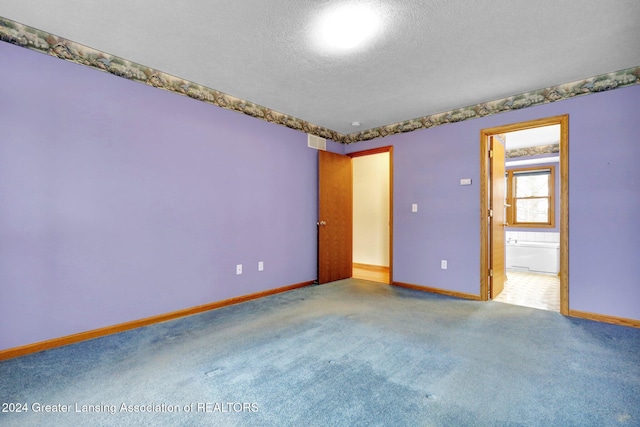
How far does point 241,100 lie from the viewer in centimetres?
373

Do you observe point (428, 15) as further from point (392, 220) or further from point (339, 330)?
point (392, 220)

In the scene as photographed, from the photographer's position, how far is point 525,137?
5.34 m

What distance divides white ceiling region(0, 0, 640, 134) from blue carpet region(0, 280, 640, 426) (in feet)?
8.33

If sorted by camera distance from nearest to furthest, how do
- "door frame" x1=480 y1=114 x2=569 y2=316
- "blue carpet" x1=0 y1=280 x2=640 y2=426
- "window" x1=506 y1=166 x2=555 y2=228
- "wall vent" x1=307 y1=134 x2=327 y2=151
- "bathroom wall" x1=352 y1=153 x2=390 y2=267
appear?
"blue carpet" x1=0 y1=280 x2=640 y2=426 < "door frame" x1=480 y1=114 x2=569 y2=316 < "wall vent" x1=307 y1=134 x2=327 y2=151 < "bathroom wall" x1=352 y1=153 x2=390 y2=267 < "window" x1=506 y1=166 x2=555 y2=228

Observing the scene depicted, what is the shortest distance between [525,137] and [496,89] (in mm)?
2639

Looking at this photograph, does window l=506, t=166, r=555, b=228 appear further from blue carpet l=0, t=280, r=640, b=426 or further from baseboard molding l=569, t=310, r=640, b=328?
blue carpet l=0, t=280, r=640, b=426

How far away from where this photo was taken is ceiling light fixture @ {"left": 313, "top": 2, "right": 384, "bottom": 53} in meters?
2.05

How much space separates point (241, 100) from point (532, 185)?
21.4 ft

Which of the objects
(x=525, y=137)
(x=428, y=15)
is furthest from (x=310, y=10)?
(x=525, y=137)

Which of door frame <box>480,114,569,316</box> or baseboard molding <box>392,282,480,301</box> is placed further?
baseboard molding <box>392,282,480,301</box>

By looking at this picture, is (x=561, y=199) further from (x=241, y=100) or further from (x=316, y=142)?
(x=241, y=100)

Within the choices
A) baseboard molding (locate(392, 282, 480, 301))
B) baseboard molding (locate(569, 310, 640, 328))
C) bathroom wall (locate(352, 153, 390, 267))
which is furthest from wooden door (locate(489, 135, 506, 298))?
bathroom wall (locate(352, 153, 390, 267))

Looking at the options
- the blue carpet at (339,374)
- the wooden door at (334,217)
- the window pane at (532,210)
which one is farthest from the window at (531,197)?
the blue carpet at (339,374)

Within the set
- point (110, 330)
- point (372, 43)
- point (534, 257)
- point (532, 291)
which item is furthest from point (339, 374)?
point (534, 257)
